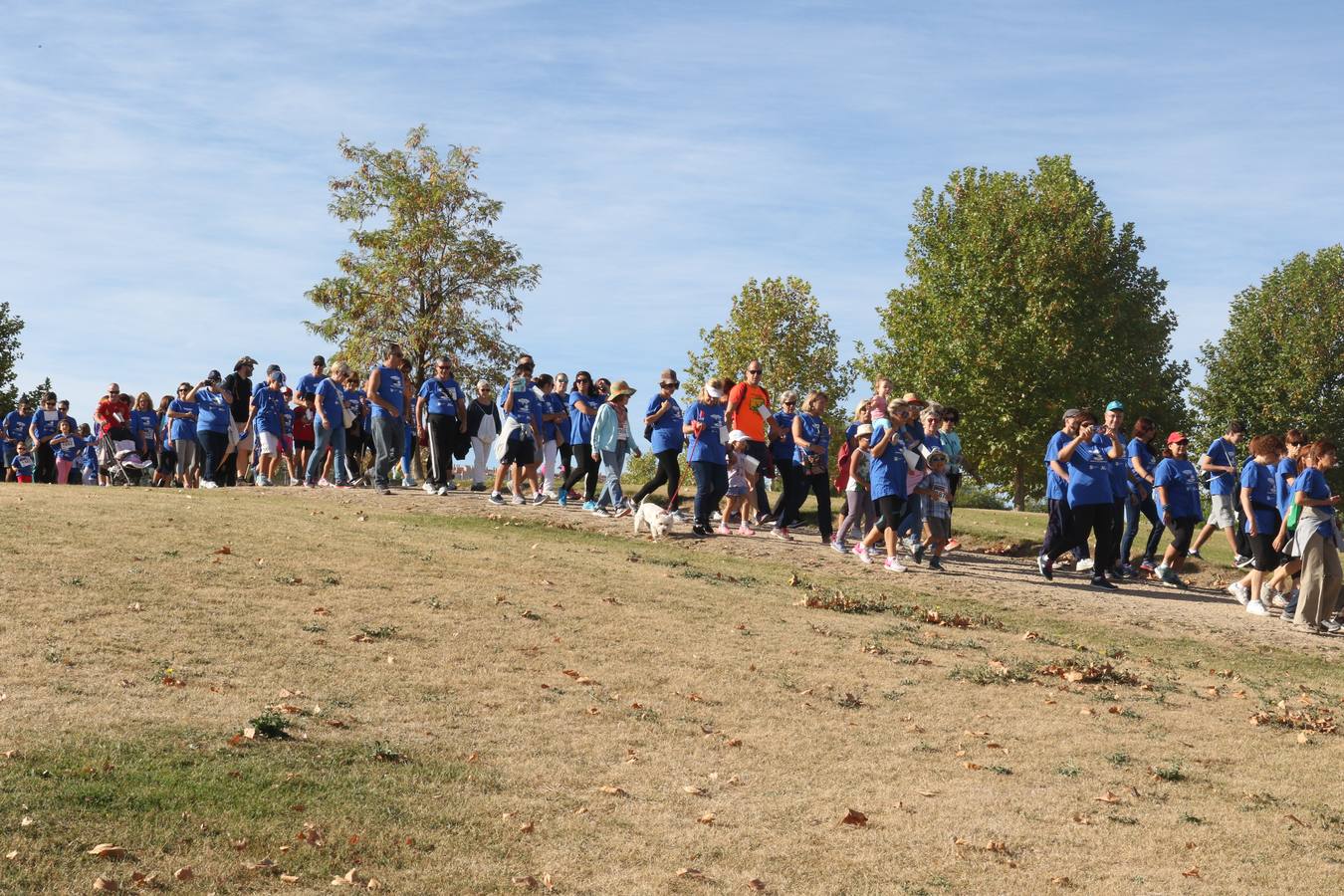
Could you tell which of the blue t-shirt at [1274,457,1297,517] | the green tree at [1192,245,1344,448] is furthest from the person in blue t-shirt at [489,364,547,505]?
the green tree at [1192,245,1344,448]

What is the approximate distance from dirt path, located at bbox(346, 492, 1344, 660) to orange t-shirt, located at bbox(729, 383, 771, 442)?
57.8 inches

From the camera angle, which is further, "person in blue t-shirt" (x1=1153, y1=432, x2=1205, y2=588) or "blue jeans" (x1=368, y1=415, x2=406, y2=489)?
"blue jeans" (x1=368, y1=415, x2=406, y2=489)

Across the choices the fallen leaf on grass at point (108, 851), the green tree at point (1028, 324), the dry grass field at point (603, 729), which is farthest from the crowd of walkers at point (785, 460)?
the green tree at point (1028, 324)

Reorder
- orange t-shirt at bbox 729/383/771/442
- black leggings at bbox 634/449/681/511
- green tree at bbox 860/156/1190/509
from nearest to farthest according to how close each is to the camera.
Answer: orange t-shirt at bbox 729/383/771/442, black leggings at bbox 634/449/681/511, green tree at bbox 860/156/1190/509

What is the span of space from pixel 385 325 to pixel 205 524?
31.4 m

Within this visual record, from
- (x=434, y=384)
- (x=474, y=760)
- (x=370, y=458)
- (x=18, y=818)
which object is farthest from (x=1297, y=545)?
(x=370, y=458)

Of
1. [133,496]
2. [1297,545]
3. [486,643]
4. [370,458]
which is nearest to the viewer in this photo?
[486,643]

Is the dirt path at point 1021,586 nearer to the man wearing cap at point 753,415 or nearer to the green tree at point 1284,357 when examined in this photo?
the man wearing cap at point 753,415

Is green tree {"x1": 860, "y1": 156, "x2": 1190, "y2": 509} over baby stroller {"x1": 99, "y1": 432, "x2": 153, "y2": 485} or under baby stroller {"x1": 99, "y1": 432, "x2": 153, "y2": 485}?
over

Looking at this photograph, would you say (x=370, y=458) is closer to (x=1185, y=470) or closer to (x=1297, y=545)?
(x=1185, y=470)

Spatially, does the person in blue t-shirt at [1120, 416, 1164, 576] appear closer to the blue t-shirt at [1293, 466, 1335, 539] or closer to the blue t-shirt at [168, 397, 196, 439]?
the blue t-shirt at [1293, 466, 1335, 539]

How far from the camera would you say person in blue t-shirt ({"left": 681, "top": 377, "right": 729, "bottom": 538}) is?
18.4 metres

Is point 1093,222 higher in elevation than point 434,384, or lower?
higher

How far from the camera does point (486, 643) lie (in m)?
11.5
